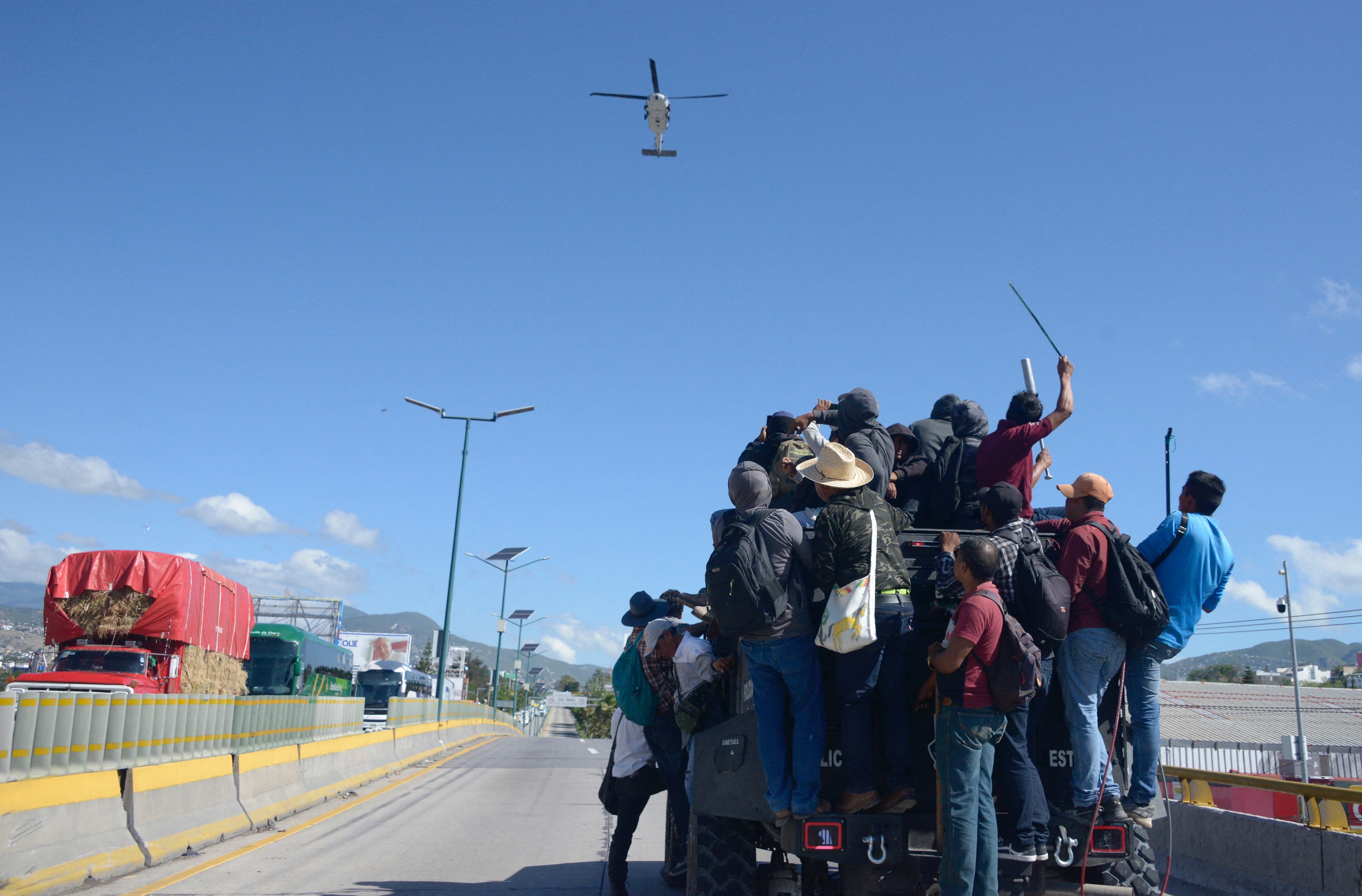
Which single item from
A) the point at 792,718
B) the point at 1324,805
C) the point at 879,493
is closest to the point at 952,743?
the point at 792,718

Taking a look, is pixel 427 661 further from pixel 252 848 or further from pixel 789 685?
pixel 789 685

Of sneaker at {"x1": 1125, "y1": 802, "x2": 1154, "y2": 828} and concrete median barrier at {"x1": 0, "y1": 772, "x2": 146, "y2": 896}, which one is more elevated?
sneaker at {"x1": 1125, "y1": 802, "x2": 1154, "y2": 828}

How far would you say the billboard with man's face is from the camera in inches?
3632

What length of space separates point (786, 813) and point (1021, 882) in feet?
3.97

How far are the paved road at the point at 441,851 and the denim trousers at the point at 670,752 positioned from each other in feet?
4.13

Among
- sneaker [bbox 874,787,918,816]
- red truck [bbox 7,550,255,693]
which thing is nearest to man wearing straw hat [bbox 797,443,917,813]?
sneaker [bbox 874,787,918,816]

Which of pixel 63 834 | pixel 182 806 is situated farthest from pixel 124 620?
pixel 63 834

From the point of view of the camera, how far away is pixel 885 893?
4.90 meters

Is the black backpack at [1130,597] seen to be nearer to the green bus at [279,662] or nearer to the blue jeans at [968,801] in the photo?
the blue jeans at [968,801]

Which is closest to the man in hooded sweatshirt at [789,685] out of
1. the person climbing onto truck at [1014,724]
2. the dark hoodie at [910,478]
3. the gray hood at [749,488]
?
the gray hood at [749,488]

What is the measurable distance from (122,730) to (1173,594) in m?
8.03

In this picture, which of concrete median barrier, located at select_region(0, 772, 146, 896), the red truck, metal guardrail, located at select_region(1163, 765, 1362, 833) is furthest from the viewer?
the red truck

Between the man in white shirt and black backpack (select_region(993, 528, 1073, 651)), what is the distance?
9.64ft

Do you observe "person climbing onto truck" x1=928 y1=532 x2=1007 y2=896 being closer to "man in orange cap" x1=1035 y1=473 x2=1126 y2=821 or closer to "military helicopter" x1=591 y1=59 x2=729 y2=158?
"man in orange cap" x1=1035 y1=473 x2=1126 y2=821
